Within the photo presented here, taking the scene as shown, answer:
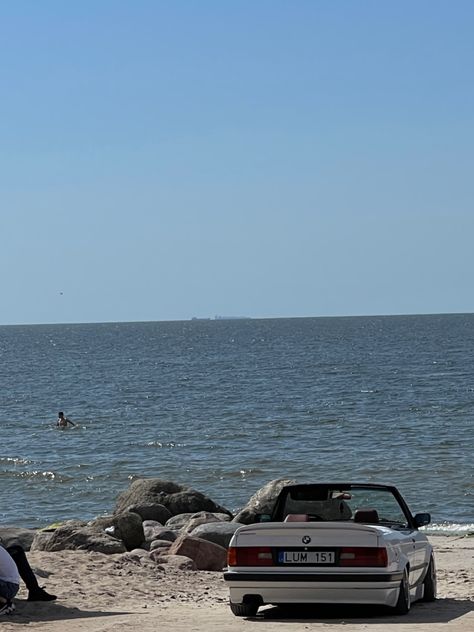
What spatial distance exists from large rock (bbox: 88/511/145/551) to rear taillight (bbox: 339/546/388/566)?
8.15 meters

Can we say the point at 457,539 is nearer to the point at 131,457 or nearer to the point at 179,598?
the point at 179,598

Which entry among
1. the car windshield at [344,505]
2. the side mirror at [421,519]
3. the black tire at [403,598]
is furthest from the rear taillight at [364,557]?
Result: the side mirror at [421,519]

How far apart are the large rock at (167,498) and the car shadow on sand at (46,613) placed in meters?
11.5

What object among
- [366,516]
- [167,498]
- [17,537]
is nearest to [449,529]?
[167,498]

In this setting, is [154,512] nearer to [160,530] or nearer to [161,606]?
[160,530]

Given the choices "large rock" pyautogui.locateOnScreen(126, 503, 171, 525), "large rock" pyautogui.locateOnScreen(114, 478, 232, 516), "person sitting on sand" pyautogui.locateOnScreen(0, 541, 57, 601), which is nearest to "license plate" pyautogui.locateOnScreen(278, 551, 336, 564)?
"person sitting on sand" pyautogui.locateOnScreen(0, 541, 57, 601)

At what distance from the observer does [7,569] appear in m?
11.8

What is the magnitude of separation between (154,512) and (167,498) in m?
0.89

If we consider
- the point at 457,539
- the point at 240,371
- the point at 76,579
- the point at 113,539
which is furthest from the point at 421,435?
the point at 240,371

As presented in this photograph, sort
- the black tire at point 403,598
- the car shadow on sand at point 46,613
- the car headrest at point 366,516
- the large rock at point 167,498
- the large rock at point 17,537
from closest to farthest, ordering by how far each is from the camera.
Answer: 1. the black tire at point 403,598
2. the car shadow on sand at point 46,613
3. the car headrest at point 366,516
4. the large rock at point 17,537
5. the large rock at point 167,498

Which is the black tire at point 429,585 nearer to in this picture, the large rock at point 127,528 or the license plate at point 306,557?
the license plate at point 306,557

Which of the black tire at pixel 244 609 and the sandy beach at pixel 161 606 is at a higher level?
the black tire at pixel 244 609

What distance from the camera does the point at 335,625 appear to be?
35.5ft

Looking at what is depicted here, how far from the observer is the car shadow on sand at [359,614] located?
11281 mm
